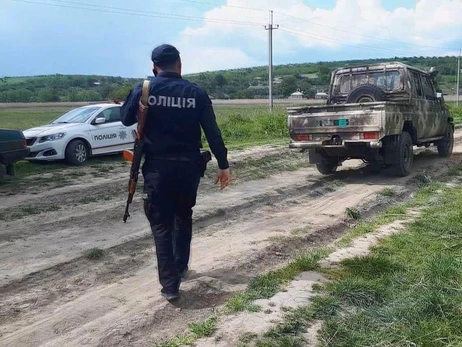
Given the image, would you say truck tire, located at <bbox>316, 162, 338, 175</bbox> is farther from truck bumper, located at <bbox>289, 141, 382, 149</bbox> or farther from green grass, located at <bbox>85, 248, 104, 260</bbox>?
green grass, located at <bbox>85, 248, 104, 260</bbox>

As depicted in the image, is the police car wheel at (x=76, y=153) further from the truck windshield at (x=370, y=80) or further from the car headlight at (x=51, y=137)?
the truck windshield at (x=370, y=80)

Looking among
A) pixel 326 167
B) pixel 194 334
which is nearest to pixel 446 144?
pixel 326 167

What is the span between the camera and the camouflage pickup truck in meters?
9.91

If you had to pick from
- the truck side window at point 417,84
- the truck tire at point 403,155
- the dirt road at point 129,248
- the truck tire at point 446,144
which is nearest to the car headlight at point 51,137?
the dirt road at point 129,248

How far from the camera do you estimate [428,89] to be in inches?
493

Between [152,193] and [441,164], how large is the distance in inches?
381

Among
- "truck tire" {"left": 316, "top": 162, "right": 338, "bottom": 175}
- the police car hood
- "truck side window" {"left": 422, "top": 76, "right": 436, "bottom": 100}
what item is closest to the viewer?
"truck tire" {"left": 316, "top": 162, "right": 338, "bottom": 175}

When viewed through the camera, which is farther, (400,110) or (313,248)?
(400,110)

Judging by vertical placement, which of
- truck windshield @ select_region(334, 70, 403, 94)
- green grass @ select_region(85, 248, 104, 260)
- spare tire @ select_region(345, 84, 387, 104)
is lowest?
green grass @ select_region(85, 248, 104, 260)

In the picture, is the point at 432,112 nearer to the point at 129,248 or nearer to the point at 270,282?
the point at 129,248

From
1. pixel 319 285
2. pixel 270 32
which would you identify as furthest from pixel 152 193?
pixel 270 32

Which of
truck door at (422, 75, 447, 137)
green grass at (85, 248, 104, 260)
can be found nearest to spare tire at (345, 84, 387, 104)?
truck door at (422, 75, 447, 137)

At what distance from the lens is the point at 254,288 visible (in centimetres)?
477

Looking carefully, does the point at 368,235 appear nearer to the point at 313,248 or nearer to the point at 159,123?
the point at 313,248
